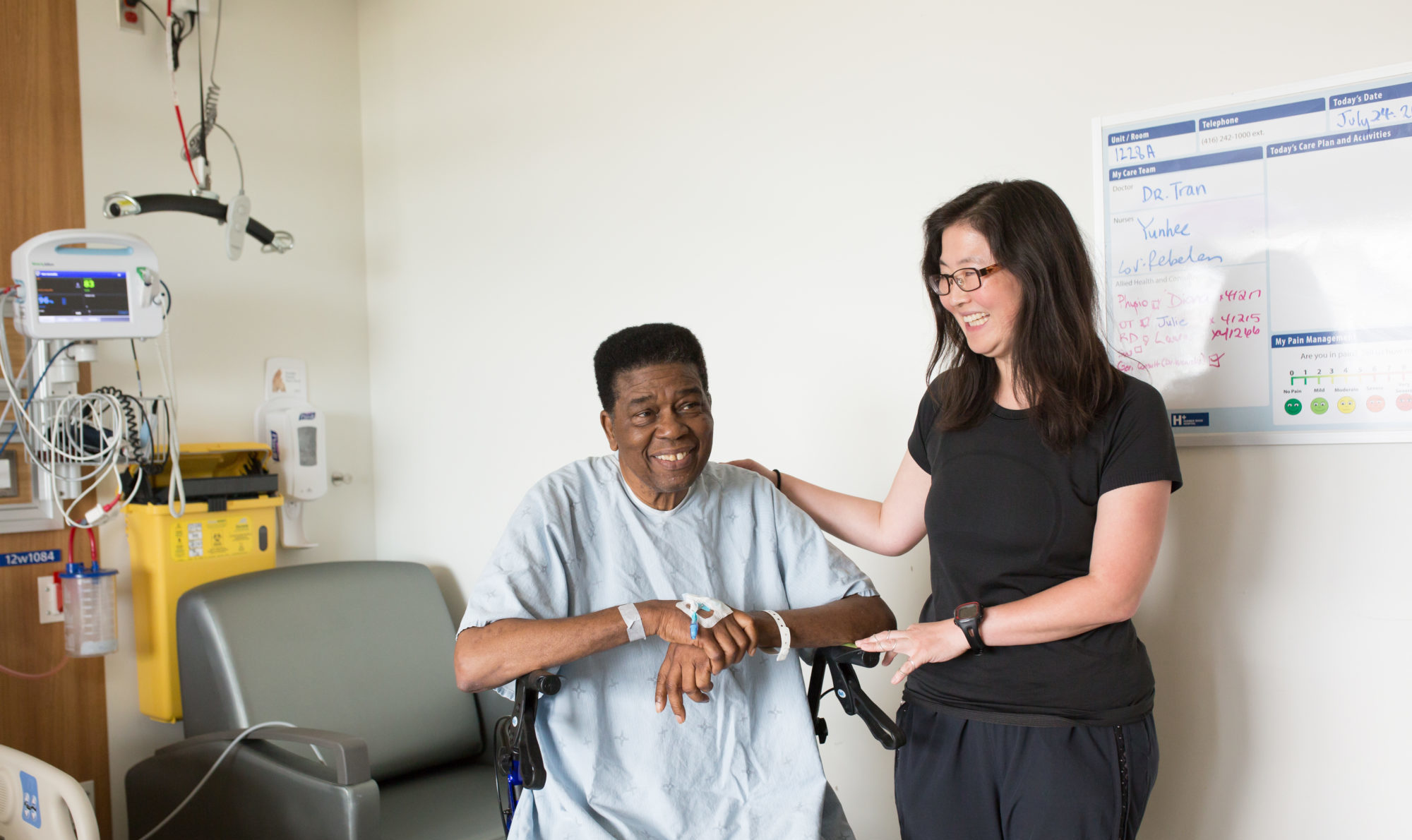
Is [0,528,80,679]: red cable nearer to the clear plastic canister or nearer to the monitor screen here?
the clear plastic canister

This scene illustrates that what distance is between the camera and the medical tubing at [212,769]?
2.27 metres

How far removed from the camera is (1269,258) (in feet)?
6.05

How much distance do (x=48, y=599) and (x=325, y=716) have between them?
2.70 ft

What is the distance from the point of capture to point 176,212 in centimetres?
294

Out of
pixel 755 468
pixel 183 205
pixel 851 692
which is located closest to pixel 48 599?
pixel 183 205

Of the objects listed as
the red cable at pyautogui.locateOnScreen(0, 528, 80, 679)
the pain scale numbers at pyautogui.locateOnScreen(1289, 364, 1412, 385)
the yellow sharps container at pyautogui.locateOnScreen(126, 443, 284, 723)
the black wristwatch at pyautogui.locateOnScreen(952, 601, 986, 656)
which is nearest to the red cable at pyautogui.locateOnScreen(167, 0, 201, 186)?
the yellow sharps container at pyautogui.locateOnScreen(126, 443, 284, 723)

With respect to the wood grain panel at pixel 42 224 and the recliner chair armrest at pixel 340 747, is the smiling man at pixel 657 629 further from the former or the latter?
the wood grain panel at pixel 42 224

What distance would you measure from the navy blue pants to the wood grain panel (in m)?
2.36

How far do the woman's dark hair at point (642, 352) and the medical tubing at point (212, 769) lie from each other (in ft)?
4.16

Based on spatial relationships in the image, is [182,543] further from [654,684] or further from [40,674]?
[654,684]

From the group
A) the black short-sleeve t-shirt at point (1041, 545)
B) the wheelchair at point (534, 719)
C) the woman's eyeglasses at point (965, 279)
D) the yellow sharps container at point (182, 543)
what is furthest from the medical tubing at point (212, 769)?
the woman's eyeglasses at point (965, 279)

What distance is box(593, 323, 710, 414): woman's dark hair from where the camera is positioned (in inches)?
62.5

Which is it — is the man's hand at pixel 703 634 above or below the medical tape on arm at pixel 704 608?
below

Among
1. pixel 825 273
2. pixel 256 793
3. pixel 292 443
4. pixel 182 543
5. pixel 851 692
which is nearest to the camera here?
pixel 851 692
